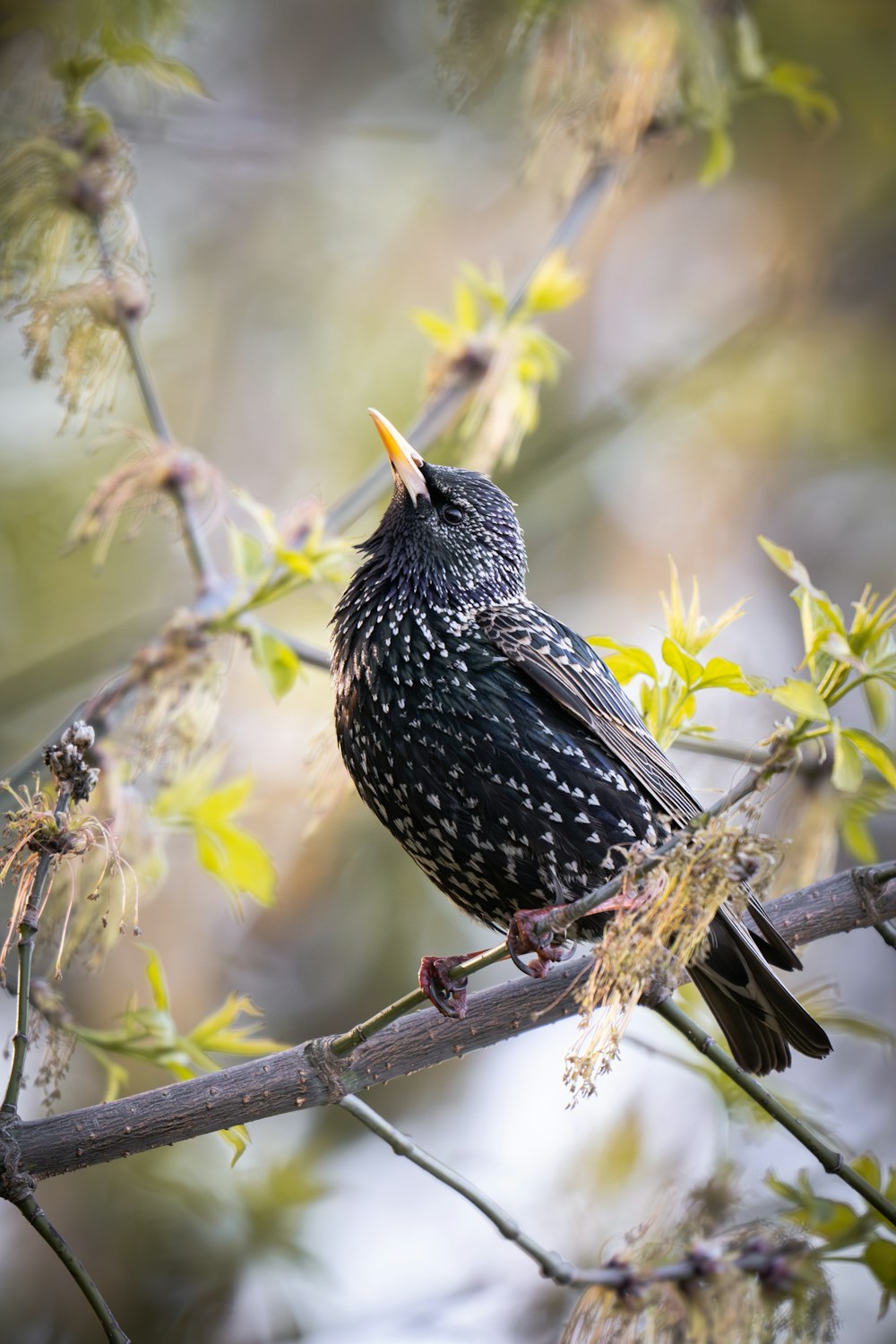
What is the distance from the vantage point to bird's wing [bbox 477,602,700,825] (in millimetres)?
3383

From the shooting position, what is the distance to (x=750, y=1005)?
3.51m

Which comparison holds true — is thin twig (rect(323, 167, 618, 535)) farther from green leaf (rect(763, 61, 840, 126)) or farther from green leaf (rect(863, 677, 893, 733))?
green leaf (rect(863, 677, 893, 733))

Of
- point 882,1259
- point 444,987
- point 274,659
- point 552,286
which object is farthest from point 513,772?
point 552,286

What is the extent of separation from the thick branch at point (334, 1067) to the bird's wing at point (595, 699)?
45cm

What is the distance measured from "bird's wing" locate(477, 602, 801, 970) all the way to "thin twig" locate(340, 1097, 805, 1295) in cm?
81

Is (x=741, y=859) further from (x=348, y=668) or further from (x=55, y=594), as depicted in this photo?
→ (x=55, y=594)

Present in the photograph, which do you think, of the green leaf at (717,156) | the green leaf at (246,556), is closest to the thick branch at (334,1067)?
the green leaf at (246,556)

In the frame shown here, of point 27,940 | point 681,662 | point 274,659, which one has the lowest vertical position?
point 27,940

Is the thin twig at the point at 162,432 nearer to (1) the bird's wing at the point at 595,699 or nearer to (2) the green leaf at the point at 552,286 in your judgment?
(1) the bird's wing at the point at 595,699

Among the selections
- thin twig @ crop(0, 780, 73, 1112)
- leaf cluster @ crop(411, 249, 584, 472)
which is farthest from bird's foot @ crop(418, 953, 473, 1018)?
leaf cluster @ crop(411, 249, 584, 472)

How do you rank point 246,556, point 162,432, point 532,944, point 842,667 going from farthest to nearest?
point 162,432 → point 246,556 → point 532,944 → point 842,667

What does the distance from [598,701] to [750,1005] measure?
3.06 ft

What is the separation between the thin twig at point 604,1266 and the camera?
262cm

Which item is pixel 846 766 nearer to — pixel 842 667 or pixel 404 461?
pixel 842 667
